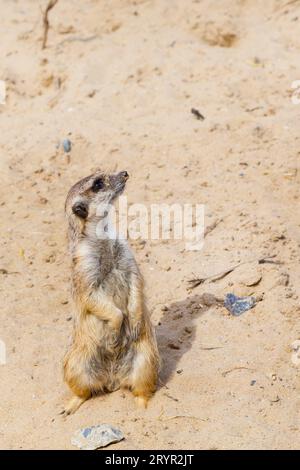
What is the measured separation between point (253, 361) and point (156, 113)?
266 cm

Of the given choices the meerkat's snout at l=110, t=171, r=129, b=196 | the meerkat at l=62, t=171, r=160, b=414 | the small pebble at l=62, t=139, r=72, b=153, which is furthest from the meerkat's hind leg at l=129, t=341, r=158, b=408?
the small pebble at l=62, t=139, r=72, b=153

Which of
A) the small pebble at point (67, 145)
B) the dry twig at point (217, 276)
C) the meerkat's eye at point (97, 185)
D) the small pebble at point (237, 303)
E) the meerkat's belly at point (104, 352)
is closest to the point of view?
the meerkat's belly at point (104, 352)

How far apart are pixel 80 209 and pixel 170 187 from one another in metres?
1.57

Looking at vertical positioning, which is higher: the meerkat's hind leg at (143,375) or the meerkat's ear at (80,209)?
the meerkat's ear at (80,209)

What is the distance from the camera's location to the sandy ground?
11.7ft

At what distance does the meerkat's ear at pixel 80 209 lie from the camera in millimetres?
3699

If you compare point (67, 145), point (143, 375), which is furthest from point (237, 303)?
point (67, 145)

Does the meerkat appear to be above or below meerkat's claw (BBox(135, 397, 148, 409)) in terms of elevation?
above

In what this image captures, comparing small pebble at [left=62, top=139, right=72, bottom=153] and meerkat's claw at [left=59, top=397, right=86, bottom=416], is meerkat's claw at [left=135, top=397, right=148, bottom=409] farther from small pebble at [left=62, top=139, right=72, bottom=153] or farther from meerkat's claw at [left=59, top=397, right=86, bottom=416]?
small pebble at [left=62, top=139, right=72, bottom=153]

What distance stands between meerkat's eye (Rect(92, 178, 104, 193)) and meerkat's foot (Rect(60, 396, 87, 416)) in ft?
3.45

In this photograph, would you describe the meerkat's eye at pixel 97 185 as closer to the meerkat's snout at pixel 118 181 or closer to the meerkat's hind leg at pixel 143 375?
the meerkat's snout at pixel 118 181

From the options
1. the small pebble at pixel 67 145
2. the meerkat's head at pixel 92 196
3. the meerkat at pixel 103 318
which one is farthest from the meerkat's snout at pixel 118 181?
the small pebble at pixel 67 145

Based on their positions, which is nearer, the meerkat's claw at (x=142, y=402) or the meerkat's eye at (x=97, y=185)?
the meerkat's claw at (x=142, y=402)
